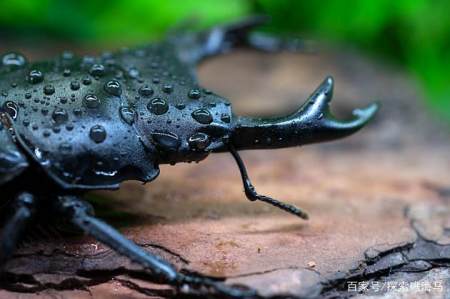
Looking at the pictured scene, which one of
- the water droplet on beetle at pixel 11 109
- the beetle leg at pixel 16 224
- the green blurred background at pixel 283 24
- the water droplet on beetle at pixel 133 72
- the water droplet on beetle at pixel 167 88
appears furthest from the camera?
the green blurred background at pixel 283 24

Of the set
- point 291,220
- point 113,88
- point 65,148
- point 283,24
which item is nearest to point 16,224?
point 65,148

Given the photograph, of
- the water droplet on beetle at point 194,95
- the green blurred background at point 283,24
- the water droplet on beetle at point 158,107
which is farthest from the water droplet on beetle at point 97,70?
the green blurred background at point 283,24

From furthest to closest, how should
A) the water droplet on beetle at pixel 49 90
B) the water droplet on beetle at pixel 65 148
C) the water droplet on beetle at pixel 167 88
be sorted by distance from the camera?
the water droplet on beetle at pixel 167 88, the water droplet on beetle at pixel 49 90, the water droplet on beetle at pixel 65 148

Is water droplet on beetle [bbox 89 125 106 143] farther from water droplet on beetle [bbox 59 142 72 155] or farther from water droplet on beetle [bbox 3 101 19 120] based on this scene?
water droplet on beetle [bbox 3 101 19 120]

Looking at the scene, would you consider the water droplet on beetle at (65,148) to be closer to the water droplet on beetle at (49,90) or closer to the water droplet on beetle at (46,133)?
the water droplet on beetle at (46,133)

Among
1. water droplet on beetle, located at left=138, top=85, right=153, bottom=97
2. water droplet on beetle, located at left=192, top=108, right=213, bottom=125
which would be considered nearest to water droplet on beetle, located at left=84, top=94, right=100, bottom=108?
water droplet on beetle, located at left=138, top=85, right=153, bottom=97

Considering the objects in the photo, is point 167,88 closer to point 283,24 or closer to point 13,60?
point 13,60
